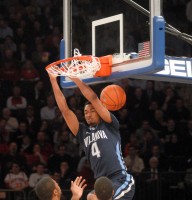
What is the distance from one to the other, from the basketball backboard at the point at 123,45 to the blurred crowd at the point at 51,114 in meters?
2.97

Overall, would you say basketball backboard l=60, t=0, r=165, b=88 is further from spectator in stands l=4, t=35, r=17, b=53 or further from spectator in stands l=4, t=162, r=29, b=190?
spectator in stands l=4, t=35, r=17, b=53

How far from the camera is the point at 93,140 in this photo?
7.46 metres

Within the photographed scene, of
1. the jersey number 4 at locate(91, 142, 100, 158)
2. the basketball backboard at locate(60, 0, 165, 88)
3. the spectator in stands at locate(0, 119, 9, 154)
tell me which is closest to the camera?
the basketball backboard at locate(60, 0, 165, 88)

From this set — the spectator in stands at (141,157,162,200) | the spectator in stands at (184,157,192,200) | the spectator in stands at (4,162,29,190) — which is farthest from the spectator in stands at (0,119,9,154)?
the spectator in stands at (184,157,192,200)

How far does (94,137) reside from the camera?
7465mm

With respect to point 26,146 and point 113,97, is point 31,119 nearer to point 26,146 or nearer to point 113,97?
point 26,146

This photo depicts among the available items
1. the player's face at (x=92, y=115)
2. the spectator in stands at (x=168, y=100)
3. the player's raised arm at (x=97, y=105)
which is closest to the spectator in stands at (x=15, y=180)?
the spectator in stands at (x=168, y=100)

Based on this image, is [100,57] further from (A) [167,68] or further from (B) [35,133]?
(B) [35,133]

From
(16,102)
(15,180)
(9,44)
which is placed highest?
(9,44)

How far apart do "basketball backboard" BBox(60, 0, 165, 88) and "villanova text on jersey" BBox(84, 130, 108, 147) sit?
2.13 feet

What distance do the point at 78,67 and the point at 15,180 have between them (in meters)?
4.76

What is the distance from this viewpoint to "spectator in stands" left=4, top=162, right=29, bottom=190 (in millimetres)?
12242

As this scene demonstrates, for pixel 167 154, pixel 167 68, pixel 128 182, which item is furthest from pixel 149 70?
pixel 167 154

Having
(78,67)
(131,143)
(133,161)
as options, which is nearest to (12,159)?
(133,161)
